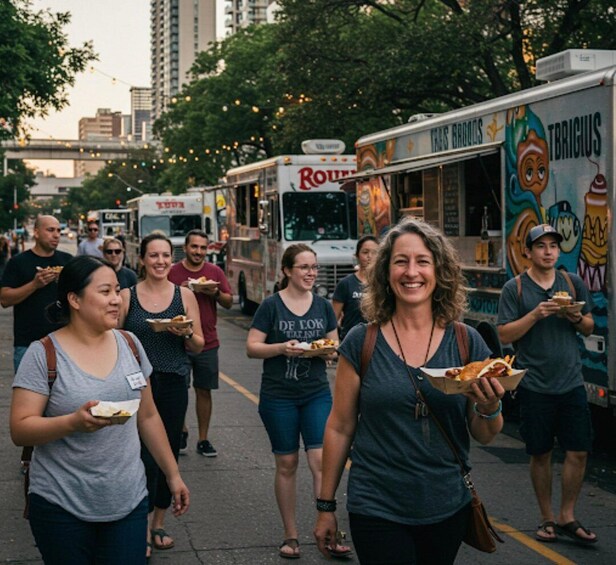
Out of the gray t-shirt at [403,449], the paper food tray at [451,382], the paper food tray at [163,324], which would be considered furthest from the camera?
the paper food tray at [163,324]

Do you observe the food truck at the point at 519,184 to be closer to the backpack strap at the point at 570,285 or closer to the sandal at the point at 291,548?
the backpack strap at the point at 570,285

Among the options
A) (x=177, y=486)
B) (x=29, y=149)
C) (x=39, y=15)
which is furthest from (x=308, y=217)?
(x=29, y=149)

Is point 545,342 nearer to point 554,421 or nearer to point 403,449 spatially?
point 554,421

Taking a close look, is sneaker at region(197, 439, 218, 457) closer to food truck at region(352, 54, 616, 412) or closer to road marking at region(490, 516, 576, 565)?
road marking at region(490, 516, 576, 565)

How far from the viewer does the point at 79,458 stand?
13.2ft

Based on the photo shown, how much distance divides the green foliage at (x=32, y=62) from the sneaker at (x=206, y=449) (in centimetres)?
1338

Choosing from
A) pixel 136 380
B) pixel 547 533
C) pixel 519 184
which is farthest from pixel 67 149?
pixel 136 380

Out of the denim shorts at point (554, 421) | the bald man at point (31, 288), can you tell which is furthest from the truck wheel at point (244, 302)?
the denim shorts at point (554, 421)

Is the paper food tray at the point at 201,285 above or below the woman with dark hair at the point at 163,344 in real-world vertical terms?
above

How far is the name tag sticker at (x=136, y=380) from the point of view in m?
4.20

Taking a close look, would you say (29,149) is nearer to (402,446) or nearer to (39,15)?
(39,15)

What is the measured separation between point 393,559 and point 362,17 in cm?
3257

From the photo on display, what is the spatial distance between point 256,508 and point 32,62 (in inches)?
718

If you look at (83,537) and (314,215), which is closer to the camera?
(83,537)
